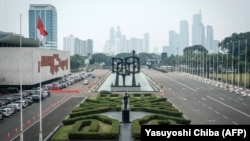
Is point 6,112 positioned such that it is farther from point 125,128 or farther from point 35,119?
point 125,128


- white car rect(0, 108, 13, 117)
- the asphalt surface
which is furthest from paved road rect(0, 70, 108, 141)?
white car rect(0, 108, 13, 117)

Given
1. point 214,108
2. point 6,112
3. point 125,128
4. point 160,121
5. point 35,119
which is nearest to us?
point 125,128

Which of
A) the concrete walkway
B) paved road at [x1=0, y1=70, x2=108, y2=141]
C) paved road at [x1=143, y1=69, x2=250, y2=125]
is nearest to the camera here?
the concrete walkway

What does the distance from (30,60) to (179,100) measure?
35107 millimetres

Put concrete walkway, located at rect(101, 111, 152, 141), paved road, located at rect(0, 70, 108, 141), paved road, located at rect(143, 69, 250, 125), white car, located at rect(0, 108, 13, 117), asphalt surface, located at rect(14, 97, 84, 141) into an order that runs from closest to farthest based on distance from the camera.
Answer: concrete walkway, located at rect(101, 111, 152, 141)
asphalt surface, located at rect(14, 97, 84, 141)
paved road, located at rect(0, 70, 108, 141)
paved road, located at rect(143, 69, 250, 125)
white car, located at rect(0, 108, 13, 117)

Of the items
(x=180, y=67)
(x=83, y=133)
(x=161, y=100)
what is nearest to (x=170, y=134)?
(x=83, y=133)

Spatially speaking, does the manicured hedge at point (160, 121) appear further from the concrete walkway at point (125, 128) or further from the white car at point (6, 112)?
the white car at point (6, 112)

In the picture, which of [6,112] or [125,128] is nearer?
[125,128]

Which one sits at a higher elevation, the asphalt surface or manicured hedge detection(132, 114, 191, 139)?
manicured hedge detection(132, 114, 191, 139)

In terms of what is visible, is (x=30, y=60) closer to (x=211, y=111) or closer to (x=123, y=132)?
(x=211, y=111)

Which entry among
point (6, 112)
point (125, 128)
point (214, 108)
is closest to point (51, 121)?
point (6, 112)

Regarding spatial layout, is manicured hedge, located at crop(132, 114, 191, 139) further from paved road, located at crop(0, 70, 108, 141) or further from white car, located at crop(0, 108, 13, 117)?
white car, located at crop(0, 108, 13, 117)

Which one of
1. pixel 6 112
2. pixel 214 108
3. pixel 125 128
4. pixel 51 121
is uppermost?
pixel 6 112

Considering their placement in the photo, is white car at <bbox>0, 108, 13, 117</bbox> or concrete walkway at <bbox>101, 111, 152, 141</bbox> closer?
concrete walkway at <bbox>101, 111, 152, 141</bbox>
